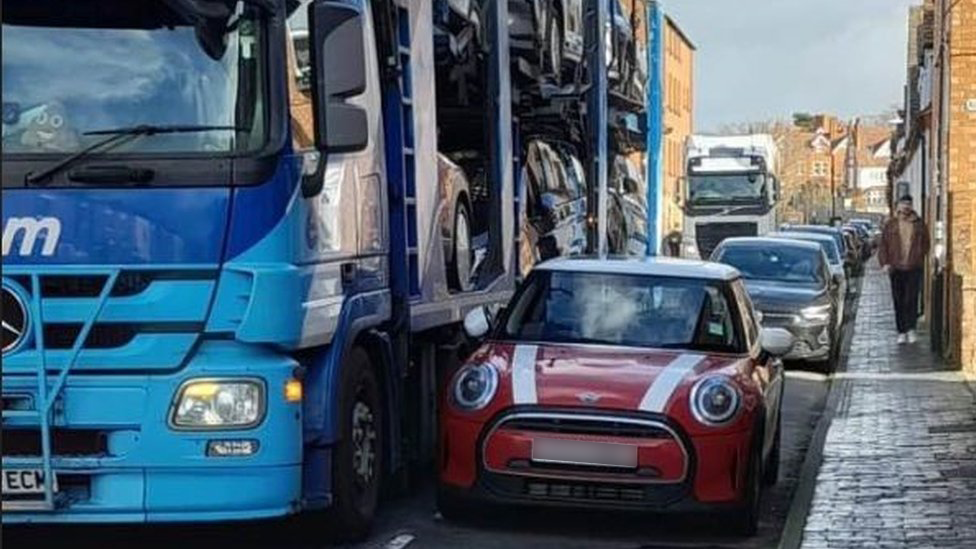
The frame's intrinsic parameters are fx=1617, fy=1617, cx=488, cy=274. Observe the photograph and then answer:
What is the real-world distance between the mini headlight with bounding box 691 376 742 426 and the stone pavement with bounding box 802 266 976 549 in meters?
0.77

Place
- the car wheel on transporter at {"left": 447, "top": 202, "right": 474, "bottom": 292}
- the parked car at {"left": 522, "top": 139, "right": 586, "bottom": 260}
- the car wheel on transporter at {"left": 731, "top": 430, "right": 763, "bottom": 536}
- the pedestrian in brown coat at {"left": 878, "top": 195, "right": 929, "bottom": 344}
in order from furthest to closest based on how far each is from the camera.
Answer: the pedestrian in brown coat at {"left": 878, "top": 195, "right": 929, "bottom": 344} < the parked car at {"left": 522, "top": 139, "right": 586, "bottom": 260} < the car wheel on transporter at {"left": 447, "top": 202, "right": 474, "bottom": 292} < the car wheel on transporter at {"left": 731, "top": 430, "right": 763, "bottom": 536}

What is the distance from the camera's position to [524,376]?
864cm

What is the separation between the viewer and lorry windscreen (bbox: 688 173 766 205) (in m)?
40.9

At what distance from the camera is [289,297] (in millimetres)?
7004

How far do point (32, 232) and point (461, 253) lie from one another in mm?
4442

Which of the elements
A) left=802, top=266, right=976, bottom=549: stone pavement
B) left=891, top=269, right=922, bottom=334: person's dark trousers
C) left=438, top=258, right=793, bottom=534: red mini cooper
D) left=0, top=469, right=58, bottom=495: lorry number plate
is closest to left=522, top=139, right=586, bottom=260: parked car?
left=802, top=266, right=976, bottom=549: stone pavement

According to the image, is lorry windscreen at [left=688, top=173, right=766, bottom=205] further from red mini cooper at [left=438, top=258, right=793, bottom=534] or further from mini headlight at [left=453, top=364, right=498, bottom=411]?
mini headlight at [left=453, top=364, right=498, bottom=411]

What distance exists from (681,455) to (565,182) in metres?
7.80

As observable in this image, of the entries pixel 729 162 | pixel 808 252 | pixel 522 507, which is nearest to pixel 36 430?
pixel 522 507

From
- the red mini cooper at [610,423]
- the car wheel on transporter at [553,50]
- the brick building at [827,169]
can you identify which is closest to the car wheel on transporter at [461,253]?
the red mini cooper at [610,423]

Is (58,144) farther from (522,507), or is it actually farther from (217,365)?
(522,507)

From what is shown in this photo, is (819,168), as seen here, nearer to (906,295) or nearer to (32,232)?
(906,295)

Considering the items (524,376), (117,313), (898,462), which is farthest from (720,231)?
(117,313)

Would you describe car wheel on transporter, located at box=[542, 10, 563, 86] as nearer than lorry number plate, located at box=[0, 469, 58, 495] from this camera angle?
No
